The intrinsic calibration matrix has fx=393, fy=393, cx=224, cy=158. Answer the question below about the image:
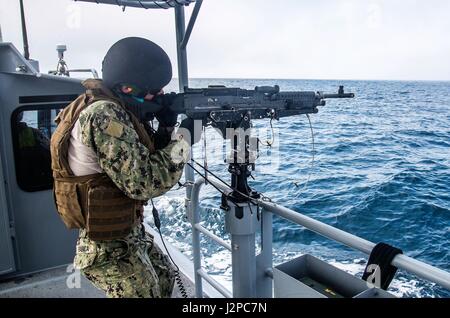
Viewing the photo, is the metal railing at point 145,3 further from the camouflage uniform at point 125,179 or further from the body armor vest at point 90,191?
the camouflage uniform at point 125,179

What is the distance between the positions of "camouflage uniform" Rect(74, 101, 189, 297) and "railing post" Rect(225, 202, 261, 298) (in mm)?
468

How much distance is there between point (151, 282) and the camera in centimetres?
205

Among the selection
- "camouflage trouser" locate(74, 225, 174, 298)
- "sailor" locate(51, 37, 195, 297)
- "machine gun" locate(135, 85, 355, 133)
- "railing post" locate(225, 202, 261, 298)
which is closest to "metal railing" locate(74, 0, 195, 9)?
"machine gun" locate(135, 85, 355, 133)

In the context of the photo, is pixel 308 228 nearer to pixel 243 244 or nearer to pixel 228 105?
pixel 243 244

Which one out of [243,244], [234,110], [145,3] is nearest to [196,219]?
[243,244]

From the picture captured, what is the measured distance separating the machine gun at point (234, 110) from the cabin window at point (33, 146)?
191 cm

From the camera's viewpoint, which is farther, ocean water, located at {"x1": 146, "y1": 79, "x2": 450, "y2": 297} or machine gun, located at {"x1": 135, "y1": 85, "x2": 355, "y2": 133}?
ocean water, located at {"x1": 146, "y1": 79, "x2": 450, "y2": 297}

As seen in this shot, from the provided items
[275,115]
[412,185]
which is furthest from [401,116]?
[275,115]

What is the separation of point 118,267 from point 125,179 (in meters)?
0.52

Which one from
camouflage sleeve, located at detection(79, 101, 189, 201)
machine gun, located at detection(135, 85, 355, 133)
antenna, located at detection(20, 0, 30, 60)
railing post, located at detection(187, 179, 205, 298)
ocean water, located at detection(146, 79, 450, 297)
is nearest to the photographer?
camouflage sleeve, located at detection(79, 101, 189, 201)

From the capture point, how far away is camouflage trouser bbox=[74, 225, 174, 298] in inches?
78.1

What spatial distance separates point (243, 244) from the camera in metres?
2.34

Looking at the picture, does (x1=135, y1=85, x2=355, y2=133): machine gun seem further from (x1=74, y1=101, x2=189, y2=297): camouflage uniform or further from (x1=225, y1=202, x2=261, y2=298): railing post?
(x1=225, y1=202, x2=261, y2=298): railing post
